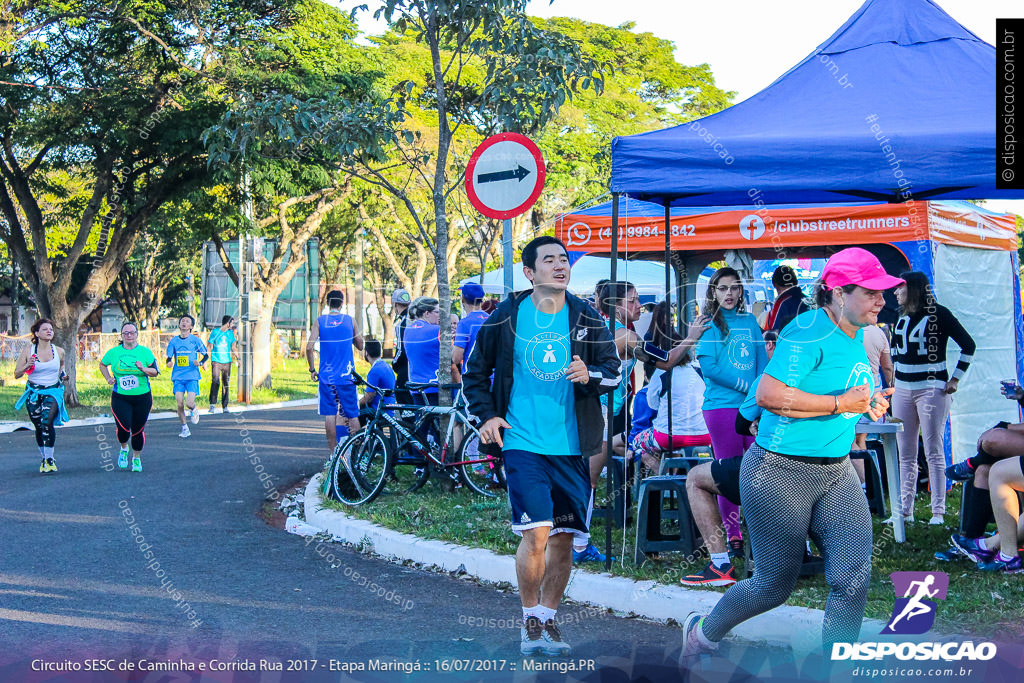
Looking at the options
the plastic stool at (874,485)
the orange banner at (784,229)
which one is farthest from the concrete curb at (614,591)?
the orange banner at (784,229)

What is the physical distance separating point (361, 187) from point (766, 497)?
23.8 m

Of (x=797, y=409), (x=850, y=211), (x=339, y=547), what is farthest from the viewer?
(x=850, y=211)

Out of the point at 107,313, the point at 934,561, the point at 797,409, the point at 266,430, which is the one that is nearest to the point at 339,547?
the point at 934,561

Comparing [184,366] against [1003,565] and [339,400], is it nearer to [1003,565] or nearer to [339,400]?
[339,400]

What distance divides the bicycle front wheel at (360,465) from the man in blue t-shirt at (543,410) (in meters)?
4.24

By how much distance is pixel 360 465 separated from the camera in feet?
29.5

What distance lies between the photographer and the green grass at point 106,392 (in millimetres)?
20547

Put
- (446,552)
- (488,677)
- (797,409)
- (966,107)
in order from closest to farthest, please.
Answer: (797,409)
(488,677)
(966,107)
(446,552)

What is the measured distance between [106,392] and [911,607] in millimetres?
23719

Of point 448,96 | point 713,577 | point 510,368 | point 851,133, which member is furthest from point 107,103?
point 713,577

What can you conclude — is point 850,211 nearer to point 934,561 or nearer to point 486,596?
point 934,561

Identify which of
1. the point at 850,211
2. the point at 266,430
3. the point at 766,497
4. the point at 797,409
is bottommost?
the point at 266,430

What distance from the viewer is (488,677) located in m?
4.50

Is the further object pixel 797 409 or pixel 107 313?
pixel 107 313
